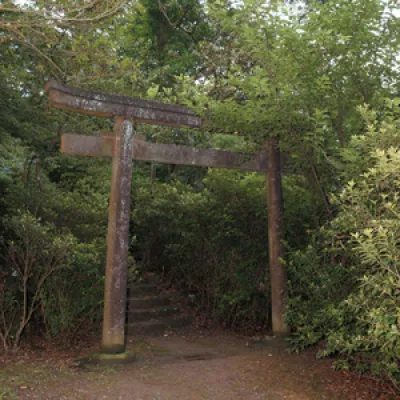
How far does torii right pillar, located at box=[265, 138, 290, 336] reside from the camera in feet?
23.3

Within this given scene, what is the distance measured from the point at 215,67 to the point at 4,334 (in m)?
9.31

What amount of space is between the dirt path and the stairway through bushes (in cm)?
159

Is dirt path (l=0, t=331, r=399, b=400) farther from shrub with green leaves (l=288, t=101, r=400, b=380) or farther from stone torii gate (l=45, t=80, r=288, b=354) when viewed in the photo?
stone torii gate (l=45, t=80, r=288, b=354)

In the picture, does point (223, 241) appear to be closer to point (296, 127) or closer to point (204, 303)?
point (204, 303)

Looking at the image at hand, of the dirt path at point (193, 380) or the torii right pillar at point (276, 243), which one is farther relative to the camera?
the torii right pillar at point (276, 243)

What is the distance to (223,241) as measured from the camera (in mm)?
8586

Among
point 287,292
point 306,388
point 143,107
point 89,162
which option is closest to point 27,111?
point 89,162

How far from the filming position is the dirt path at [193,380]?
4.73 metres

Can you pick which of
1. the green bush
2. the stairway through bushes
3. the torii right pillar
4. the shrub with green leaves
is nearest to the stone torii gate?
the torii right pillar

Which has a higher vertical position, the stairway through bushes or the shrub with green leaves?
the shrub with green leaves

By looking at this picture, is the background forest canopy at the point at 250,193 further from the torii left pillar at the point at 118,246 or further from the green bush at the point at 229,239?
the torii left pillar at the point at 118,246

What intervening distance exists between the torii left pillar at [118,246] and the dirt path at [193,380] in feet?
1.47

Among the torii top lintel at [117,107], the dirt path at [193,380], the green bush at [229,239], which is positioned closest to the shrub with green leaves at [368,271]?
the dirt path at [193,380]

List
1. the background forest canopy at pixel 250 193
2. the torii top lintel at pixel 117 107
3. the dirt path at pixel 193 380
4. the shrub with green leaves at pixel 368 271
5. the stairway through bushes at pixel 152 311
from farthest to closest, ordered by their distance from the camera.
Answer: the stairway through bushes at pixel 152 311
the torii top lintel at pixel 117 107
the dirt path at pixel 193 380
the background forest canopy at pixel 250 193
the shrub with green leaves at pixel 368 271
